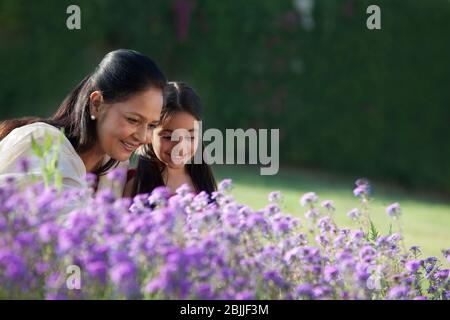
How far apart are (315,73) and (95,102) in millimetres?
8179

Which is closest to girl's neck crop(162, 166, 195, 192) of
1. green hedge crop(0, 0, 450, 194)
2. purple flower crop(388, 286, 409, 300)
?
purple flower crop(388, 286, 409, 300)

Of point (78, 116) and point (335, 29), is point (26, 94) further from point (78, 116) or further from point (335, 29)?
point (78, 116)

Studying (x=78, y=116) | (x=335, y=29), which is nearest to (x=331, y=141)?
(x=335, y=29)

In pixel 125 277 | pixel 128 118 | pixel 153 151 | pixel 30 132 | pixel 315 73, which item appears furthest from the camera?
pixel 315 73

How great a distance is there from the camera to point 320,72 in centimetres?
1130

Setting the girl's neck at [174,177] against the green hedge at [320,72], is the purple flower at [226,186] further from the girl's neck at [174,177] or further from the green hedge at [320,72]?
the green hedge at [320,72]

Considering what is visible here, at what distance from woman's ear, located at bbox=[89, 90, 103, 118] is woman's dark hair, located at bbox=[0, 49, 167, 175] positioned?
18 mm

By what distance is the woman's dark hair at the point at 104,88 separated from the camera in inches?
133

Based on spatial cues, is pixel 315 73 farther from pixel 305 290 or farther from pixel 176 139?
pixel 305 290

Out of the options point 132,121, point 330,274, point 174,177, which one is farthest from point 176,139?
point 330,274

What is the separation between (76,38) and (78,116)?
7744mm
